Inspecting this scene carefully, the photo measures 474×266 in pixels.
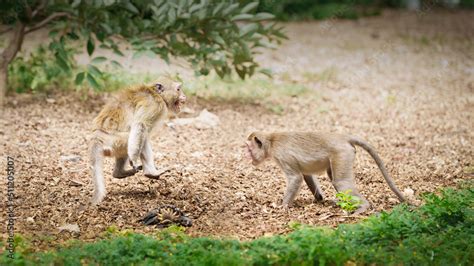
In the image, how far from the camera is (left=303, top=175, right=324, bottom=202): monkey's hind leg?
23.9 feet

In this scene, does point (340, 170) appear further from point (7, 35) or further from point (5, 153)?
point (7, 35)

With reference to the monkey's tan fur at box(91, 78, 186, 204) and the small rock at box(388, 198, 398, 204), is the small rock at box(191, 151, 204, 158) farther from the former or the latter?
the small rock at box(388, 198, 398, 204)

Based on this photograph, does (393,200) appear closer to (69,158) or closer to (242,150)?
(242,150)

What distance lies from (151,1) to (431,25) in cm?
1186

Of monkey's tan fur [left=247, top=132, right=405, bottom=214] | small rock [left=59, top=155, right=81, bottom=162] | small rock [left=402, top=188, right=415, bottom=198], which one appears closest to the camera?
monkey's tan fur [left=247, top=132, right=405, bottom=214]

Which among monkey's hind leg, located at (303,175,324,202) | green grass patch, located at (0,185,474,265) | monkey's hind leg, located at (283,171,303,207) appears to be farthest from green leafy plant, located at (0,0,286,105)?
green grass patch, located at (0,185,474,265)

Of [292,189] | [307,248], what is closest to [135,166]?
[292,189]

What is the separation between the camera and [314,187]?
736 cm

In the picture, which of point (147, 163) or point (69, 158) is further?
point (69, 158)

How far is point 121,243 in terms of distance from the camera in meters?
5.49

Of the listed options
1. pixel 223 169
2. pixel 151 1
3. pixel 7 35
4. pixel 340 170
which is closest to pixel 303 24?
pixel 7 35

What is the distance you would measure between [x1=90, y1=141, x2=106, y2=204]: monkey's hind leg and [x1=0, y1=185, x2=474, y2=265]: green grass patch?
2.82 feet

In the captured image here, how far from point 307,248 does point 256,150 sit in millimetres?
2045

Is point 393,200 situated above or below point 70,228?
below
